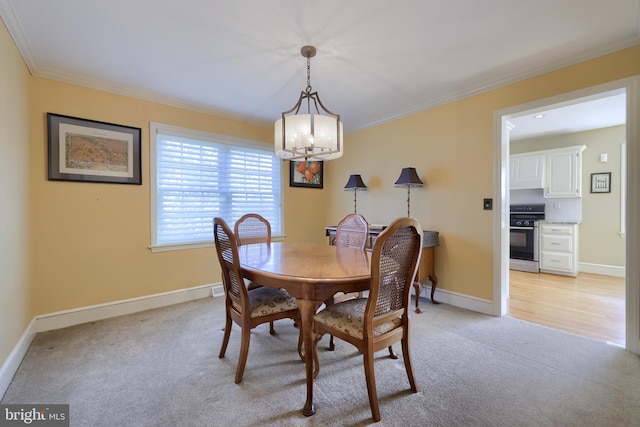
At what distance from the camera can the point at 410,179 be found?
3219mm

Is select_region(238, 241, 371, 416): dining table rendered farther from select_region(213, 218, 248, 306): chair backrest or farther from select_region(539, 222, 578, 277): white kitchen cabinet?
select_region(539, 222, 578, 277): white kitchen cabinet

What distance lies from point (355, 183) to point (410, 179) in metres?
0.92

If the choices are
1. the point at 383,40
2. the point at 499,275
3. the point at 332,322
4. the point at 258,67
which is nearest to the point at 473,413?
the point at 332,322

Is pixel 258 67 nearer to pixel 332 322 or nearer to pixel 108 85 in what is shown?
pixel 108 85

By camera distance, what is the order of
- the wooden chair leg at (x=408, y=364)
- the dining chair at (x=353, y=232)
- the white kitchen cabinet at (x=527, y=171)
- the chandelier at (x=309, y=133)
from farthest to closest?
the white kitchen cabinet at (x=527, y=171) → the dining chair at (x=353, y=232) → the chandelier at (x=309, y=133) → the wooden chair leg at (x=408, y=364)

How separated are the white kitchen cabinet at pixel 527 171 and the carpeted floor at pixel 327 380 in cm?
334

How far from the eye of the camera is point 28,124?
2322 millimetres

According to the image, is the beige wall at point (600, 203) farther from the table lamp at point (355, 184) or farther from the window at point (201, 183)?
the window at point (201, 183)

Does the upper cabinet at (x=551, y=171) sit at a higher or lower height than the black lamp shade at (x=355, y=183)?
higher

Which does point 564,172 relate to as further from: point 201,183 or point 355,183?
point 201,183

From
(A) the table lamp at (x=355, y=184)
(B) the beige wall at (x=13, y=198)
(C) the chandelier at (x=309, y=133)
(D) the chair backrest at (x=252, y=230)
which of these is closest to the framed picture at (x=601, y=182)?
(A) the table lamp at (x=355, y=184)

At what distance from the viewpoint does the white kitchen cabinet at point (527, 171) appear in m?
4.78

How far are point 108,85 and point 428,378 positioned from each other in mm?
3769

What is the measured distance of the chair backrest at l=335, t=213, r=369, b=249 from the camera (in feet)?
8.77
